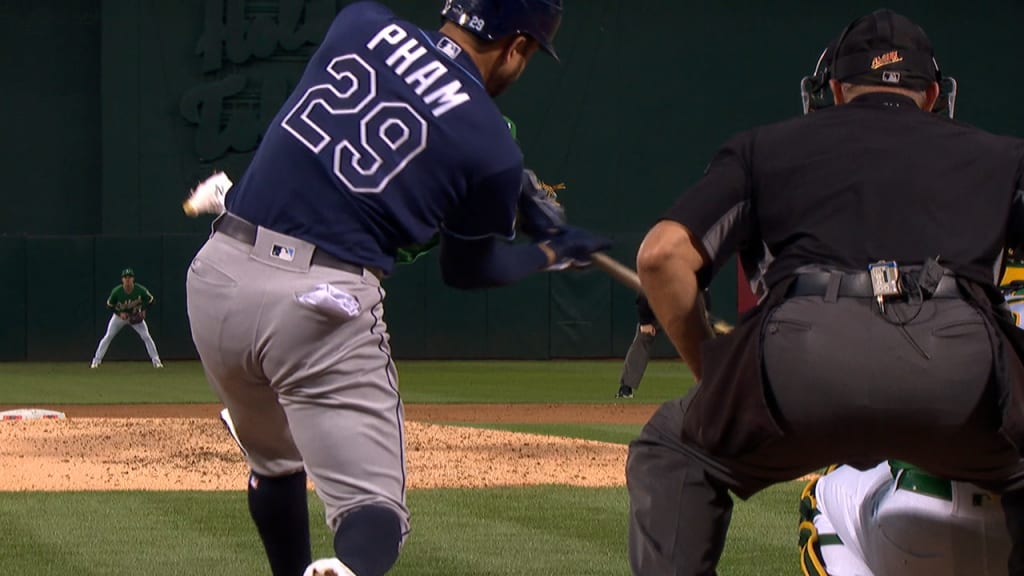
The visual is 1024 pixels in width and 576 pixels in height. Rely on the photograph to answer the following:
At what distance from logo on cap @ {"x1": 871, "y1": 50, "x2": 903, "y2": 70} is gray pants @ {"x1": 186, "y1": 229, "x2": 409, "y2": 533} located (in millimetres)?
1292

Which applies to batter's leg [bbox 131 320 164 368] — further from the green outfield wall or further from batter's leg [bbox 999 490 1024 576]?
batter's leg [bbox 999 490 1024 576]

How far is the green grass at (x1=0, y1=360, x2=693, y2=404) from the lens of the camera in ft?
56.8

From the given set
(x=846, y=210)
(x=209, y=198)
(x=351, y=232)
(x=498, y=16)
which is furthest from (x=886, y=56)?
(x=209, y=198)

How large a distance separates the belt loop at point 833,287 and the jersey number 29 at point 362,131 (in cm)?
104

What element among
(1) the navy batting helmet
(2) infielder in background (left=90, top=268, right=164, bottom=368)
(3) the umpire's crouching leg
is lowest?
(2) infielder in background (left=90, top=268, right=164, bottom=368)

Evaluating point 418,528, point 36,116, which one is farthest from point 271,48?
point 418,528

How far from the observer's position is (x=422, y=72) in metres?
3.65

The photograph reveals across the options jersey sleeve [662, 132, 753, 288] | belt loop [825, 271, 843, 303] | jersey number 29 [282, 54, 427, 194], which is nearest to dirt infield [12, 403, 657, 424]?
jersey number 29 [282, 54, 427, 194]

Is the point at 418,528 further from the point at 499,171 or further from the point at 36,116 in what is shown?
the point at 36,116

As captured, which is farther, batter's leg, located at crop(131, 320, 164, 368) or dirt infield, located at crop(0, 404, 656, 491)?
batter's leg, located at crop(131, 320, 164, 368)

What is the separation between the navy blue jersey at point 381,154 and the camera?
3.57 metres

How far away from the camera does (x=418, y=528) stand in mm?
6949

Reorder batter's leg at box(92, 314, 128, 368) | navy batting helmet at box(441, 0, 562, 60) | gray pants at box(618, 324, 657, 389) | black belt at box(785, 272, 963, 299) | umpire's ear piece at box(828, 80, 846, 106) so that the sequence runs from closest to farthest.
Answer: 1. black belt at box(785, 272, 963, 299)
2. umpire's ear piece at box(828, 80, 846, 106)
3. navy batting helmet at box(441, 0, 562, 60)
4. gray pants at box(618, 324, 657, 389)
5. batter's leg at box(92, 314, 128, 368)

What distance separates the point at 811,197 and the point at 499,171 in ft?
2.75
